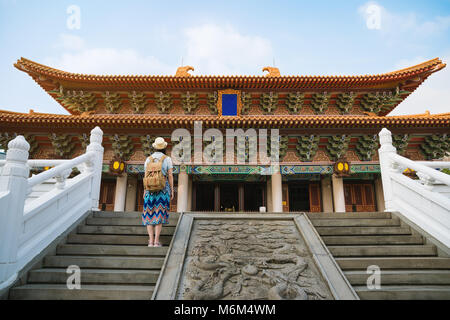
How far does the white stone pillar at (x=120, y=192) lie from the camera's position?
878cm

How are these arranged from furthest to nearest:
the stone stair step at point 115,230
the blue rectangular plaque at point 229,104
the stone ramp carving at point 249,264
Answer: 1. the blue rectangular plaque at point 229,104
2. the stone stair step at point 115,230
3. the stone ramp carving at point 249,264

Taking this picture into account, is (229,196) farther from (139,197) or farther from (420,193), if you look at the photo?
(420,193)

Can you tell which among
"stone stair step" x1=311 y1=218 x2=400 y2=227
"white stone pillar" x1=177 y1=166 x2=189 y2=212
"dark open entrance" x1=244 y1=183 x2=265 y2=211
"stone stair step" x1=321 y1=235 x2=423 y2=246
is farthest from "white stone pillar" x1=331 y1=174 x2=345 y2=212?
"white stone pillar" x1=177 y1=166 x2=189 y2=212

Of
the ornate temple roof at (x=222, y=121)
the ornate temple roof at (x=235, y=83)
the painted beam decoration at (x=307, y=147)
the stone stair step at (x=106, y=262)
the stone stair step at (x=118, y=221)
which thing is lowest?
the stone stair step at (x=106, y=262)

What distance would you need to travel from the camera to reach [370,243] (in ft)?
12.6

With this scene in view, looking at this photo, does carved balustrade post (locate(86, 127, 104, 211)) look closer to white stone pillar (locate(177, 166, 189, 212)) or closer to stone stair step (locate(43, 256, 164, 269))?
stone stair step (locate(43, 256, 164, 269))

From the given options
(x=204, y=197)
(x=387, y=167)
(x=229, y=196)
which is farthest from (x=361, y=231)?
(x=204, y=197)

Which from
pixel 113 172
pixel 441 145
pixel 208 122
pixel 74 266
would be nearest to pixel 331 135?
pixel 441 145

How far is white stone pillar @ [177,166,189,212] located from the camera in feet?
27.9

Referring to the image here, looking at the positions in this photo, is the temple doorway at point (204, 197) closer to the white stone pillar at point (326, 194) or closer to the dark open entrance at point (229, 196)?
the dark open entrance at point (229, 196)

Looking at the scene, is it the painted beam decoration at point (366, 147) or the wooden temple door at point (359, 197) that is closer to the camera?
the painted beam decoration at point (366, 147)

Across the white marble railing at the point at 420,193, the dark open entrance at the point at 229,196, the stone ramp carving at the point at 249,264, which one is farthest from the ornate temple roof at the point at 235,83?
the stone ramp carving at the point at 249,264

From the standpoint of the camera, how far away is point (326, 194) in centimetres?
973

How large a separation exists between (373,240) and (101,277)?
378 centimetres
